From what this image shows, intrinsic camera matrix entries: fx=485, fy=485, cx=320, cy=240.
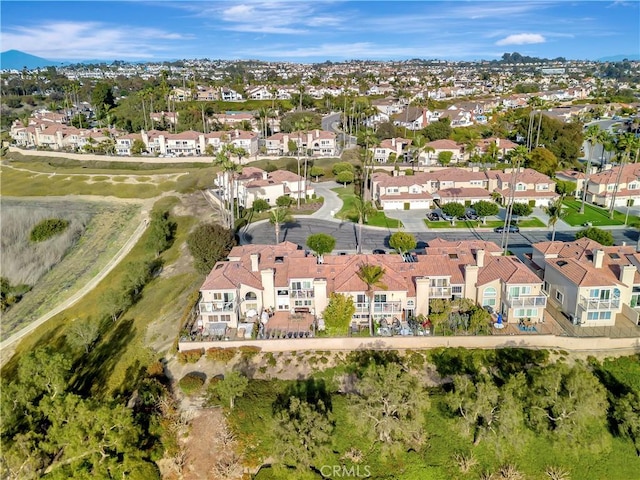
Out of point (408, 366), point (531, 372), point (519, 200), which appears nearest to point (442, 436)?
point (408, 366)

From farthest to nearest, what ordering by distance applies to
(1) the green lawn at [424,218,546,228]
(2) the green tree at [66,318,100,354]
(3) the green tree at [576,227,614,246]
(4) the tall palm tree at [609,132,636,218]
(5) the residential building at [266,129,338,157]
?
(5) the residential building at [266,129,338,157], (4) the tall palm tree at [609,132,636,218], (1) the green lawn at [424,218,546,228], (3) the green tree at [576,227,614,246], (2) the green tree at [66,318,100,354]

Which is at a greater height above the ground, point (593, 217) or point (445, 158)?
point (445, 158)

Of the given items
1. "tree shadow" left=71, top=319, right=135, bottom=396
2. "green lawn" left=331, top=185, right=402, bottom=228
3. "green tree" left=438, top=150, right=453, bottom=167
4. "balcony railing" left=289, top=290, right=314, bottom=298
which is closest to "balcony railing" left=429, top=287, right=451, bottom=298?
"balcony railing" left=289, top=290, right=314, bottom=298

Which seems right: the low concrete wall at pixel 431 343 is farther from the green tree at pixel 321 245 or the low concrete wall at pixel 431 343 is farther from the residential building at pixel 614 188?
the residential building at pixel 614 188

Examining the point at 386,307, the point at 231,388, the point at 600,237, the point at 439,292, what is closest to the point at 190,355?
the point at 231,388

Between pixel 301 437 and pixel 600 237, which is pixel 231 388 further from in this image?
pixel 600 237

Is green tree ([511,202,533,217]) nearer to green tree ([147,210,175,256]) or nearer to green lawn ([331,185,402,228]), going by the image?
green lawn ([331,185,402,228])

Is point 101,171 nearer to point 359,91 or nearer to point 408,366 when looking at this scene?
point 408,366

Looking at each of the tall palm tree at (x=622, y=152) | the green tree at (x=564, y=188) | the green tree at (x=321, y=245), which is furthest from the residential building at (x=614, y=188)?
the green tree at (x=321, y=245)
